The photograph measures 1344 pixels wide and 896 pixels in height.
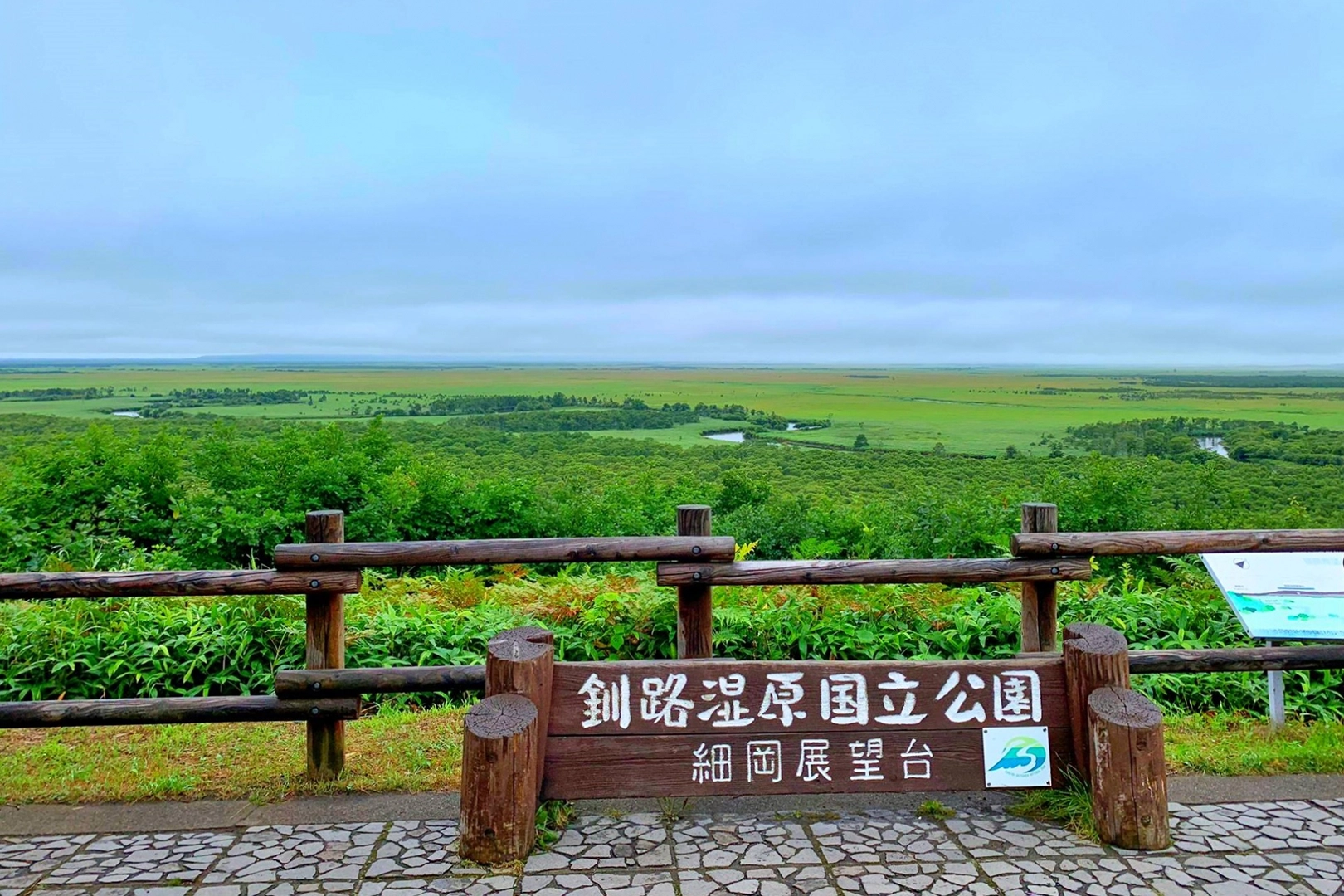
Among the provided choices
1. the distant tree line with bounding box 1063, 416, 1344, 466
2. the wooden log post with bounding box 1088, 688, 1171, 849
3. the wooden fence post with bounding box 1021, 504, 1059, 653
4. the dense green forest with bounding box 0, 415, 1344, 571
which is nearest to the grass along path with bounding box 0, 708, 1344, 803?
the wooden fence post with bounding box 1021, 504, 1059, 653

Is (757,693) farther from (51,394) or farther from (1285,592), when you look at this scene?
(51,394)

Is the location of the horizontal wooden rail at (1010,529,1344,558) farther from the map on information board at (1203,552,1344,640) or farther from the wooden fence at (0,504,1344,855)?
the map on information board at (1203,552,1344,640)

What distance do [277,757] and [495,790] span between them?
177 centimetres

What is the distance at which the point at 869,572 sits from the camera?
3986 millimetres

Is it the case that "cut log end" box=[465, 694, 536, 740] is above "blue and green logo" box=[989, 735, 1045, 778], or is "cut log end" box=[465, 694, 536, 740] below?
above

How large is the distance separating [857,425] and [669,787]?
82.6 ft

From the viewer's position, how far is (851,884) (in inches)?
120

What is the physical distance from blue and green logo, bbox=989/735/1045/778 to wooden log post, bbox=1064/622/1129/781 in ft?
0.48

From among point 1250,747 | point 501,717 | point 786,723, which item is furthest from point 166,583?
point 1250,747

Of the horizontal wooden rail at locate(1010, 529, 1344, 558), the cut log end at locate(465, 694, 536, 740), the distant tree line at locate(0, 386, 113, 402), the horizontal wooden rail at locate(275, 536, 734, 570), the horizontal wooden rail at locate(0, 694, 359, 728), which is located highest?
the distant tree line at locate(0, 386, 113, 402)

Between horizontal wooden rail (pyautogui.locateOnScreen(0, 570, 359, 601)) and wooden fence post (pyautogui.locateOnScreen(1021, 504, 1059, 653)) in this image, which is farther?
wooden fence post (pyautogui.locateOnScreen(1021, 504, 1059, 653))

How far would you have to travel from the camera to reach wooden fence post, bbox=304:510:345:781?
3932 mm

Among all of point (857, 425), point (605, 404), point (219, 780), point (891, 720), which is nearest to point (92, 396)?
point (605, 404)

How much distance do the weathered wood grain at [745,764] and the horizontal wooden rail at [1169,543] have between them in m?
0.87
